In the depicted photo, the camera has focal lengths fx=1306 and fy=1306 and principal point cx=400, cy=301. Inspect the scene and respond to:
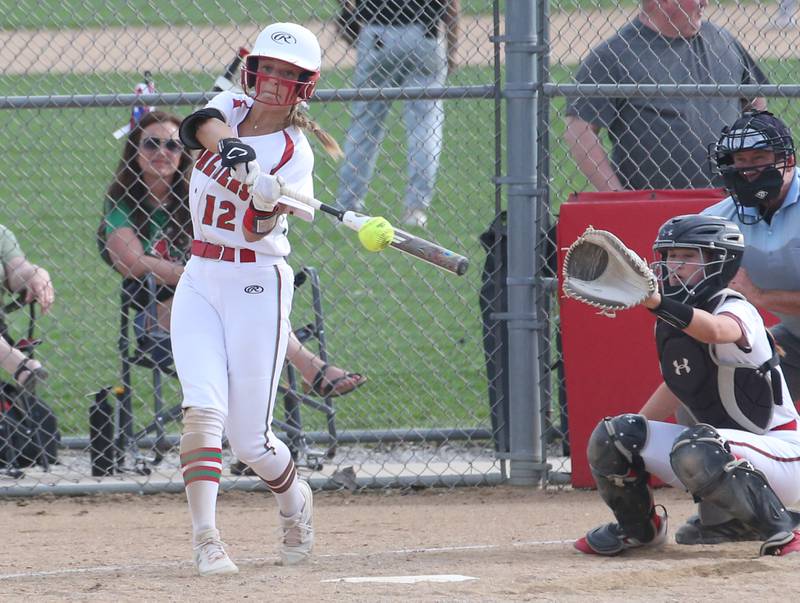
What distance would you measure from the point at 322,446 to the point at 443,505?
1.18 metres

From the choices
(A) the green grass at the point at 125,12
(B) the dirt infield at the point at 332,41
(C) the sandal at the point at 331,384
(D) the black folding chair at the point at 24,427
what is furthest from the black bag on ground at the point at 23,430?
(A) the green grass at the point at 125,12

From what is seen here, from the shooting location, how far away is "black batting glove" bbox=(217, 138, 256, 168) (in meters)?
3.82

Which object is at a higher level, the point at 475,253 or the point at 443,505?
the point at 475,253

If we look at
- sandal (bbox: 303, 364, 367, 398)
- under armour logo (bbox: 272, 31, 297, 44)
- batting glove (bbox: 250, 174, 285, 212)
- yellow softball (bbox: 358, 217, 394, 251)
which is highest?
under armour logo (bbox: 272, 31, 297, 44)

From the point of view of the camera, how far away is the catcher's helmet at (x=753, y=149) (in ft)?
15.4

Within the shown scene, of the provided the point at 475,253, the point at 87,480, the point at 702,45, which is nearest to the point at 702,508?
the point at 702,45

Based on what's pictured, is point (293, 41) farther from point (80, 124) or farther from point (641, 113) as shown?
point (80, 124)

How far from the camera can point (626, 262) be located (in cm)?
371

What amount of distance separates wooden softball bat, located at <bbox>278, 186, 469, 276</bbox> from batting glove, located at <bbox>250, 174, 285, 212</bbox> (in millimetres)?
47

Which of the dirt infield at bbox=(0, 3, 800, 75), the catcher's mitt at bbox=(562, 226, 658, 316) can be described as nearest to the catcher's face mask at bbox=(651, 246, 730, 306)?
the catcher's mitt at bbox=(562, 226, 658, 316)

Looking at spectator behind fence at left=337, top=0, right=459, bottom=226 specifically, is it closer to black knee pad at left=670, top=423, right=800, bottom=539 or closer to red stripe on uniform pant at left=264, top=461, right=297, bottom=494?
red stripe on uniform pant at left=264, top=461, right=297, bottom=494

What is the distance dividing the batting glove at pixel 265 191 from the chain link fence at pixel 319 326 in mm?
1510

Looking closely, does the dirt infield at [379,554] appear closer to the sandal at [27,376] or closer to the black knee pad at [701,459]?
the black knee pad at [701,459]

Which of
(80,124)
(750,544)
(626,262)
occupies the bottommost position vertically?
(750,544)
